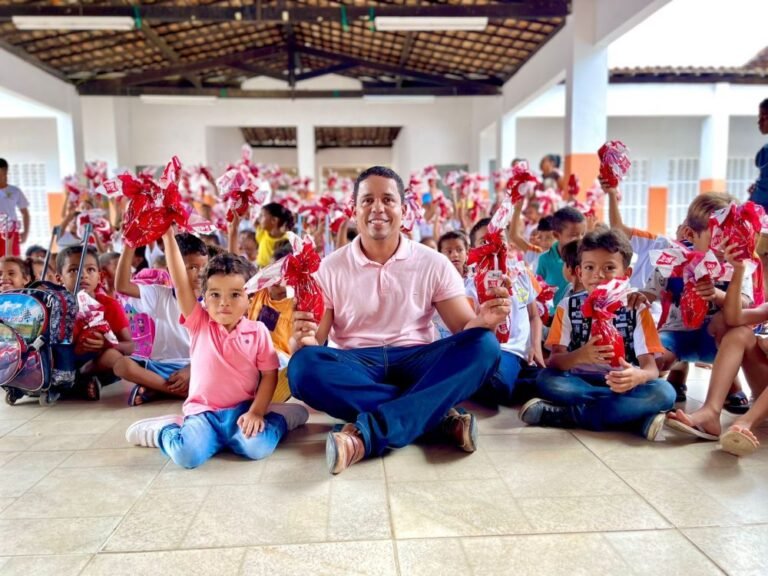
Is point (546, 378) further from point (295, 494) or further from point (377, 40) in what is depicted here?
point (377, 40)

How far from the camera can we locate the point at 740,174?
41.6ft

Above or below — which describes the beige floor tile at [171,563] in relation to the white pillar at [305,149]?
below

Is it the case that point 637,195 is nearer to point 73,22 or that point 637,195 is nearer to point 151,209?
point 73,22

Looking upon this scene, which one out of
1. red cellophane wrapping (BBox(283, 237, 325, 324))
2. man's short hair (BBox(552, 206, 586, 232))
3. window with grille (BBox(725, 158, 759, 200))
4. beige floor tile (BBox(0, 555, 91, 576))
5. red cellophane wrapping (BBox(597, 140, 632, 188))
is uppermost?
window with grille (BBox(725, 158, 759, 200))

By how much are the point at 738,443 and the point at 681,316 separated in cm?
81

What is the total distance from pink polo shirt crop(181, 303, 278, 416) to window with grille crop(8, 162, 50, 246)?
11836 mm

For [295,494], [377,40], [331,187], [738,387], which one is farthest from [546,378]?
[377,40]

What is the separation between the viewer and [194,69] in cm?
1088

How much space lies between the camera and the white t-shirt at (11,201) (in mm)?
5707

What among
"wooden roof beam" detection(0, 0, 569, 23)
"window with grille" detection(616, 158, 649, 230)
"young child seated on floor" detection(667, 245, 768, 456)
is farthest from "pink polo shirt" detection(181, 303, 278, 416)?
"window with grille" detection(616, 158, 649, 230)

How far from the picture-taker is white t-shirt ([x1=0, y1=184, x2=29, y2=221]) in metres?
5.71

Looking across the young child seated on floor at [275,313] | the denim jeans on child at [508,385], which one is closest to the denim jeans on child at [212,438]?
the young child seated on floor at [275,313]

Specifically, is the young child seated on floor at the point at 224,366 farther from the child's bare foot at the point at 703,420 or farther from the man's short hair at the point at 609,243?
the child's bare foot at the point at 703,420

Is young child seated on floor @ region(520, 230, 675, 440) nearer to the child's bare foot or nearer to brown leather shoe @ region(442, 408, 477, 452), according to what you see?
the child's bare foot
